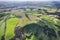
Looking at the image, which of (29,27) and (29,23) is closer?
(29,27)

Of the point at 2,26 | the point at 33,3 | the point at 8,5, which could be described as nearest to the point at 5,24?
the point at 2,26

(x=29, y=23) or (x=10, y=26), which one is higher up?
(x=29, y=23)

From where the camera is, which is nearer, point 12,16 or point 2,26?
point 2,26

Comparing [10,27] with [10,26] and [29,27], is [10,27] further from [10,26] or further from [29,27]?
[29,27]

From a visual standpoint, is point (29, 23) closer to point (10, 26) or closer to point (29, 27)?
point (29, 27)

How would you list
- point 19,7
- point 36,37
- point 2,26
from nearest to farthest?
Result: point 36,37 → point 2,26 → point 19,7

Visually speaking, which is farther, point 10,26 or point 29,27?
point 10,26

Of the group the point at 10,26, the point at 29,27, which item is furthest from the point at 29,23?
the point at 10,26

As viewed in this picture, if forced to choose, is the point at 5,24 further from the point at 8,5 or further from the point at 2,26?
the point at 8,5
